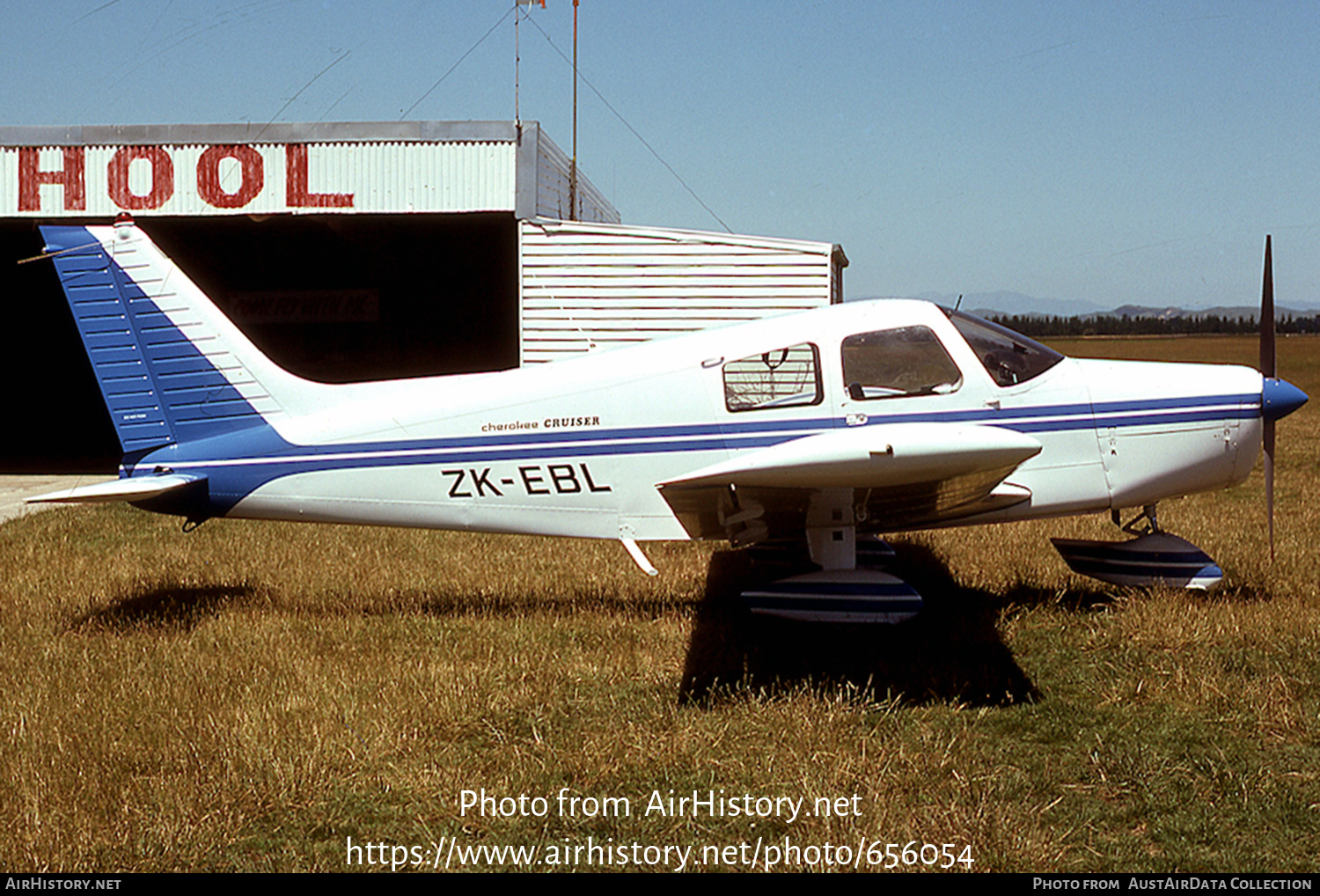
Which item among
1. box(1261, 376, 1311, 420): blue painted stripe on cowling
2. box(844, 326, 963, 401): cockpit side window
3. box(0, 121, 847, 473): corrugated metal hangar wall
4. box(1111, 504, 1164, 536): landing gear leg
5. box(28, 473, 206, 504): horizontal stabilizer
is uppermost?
box(0, 121, 847, 473): corrugated metal hangar wall

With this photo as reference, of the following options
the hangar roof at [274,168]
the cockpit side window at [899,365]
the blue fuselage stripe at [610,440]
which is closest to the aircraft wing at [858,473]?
the blue fuselage stripe at [610,440]

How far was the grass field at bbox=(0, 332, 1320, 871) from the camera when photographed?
3971mm

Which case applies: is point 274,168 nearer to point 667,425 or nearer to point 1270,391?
point 667,425

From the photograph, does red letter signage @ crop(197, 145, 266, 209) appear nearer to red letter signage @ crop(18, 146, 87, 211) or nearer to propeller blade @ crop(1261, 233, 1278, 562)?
red letter signage @ crop(18, 146, 87, 211)

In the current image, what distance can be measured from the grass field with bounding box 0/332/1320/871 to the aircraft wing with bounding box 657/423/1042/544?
99 centimetres

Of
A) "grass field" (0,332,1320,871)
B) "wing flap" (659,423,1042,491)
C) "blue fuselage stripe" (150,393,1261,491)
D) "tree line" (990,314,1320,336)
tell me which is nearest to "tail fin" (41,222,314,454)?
"blue fuselage stripe" (150,393,1261,491)

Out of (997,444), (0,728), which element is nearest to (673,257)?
(997,444)

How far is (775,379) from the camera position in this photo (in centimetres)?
610

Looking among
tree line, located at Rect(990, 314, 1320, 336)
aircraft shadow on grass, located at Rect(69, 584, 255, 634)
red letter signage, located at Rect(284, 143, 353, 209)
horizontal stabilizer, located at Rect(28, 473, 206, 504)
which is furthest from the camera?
tree line, located at Rect(990, 314, 1320, 336)

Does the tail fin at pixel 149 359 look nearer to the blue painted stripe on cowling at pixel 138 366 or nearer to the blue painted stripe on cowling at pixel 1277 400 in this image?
the blue painted stripe on cowling at pixel 138 366

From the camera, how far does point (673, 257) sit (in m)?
12.9

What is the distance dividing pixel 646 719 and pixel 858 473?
168 cm

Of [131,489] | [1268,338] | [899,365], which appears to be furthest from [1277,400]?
[131,489]

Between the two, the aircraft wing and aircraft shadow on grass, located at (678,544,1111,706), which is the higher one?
the aircraft wing
